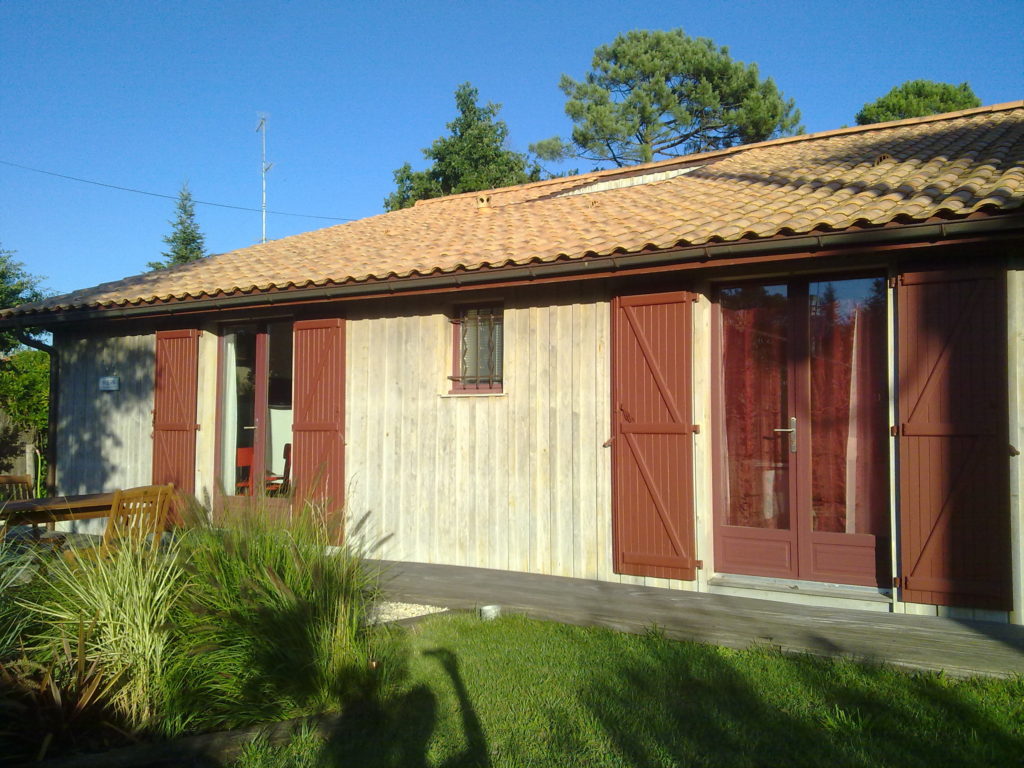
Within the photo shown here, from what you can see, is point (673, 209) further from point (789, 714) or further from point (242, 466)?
point (242, 466)

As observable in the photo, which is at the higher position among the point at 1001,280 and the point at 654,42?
the point at 654,42

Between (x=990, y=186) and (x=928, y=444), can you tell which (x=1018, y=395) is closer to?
(x=928, y=444)

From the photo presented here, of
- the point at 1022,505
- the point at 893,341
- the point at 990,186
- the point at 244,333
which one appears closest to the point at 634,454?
the point at 893,341

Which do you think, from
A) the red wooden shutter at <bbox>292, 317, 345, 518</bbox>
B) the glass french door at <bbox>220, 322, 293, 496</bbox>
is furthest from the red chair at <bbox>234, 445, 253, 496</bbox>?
the red wooden shutter at <bbox>292, 317, 345, 518</bbox>

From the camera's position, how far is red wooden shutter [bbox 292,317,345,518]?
832 cm

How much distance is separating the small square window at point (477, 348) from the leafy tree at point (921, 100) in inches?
810

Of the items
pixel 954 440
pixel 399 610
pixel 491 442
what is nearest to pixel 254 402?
pixel 491 442

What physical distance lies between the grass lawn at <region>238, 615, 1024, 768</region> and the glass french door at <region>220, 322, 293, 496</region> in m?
5.38

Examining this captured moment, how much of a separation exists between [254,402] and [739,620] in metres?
6.27

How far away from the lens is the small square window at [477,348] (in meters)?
7.74

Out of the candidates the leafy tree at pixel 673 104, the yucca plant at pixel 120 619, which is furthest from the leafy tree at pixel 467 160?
the yucca plant at pixel 120 619

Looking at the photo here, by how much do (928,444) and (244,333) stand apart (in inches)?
288

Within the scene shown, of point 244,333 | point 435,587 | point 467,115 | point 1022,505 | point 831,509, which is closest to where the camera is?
point 1022,505

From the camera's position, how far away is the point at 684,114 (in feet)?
87.1
